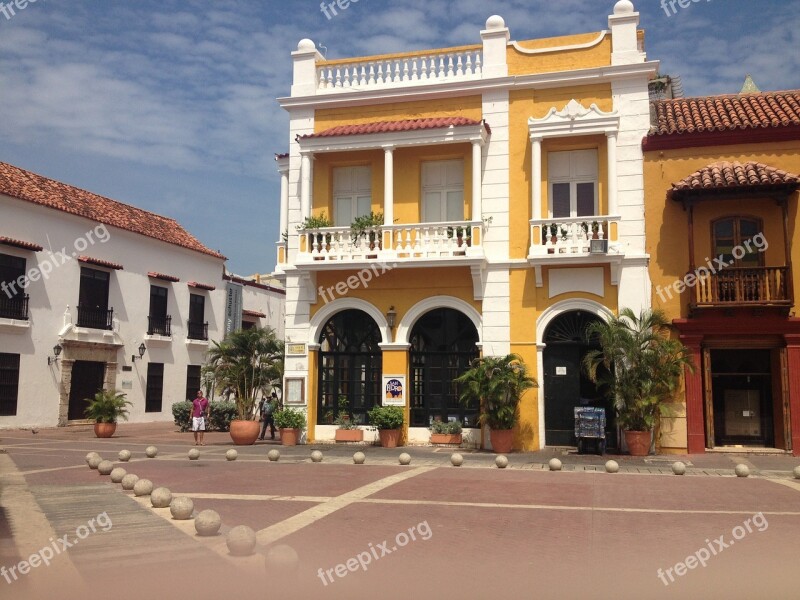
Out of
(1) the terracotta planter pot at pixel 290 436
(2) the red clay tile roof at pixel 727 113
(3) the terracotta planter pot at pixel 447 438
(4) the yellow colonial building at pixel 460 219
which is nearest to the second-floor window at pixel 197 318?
(4) the yellow colonial building at pixel 460 219

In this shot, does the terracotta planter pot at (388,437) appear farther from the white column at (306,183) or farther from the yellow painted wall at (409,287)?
the white column at (306,183)

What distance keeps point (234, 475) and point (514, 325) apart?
7.81 metres

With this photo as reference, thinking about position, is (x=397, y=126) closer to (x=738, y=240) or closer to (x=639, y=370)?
(x=639, y=370)

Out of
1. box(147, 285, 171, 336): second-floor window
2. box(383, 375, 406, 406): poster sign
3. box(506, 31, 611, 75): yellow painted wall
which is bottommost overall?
box(383, 375, 406, 406): poster sign

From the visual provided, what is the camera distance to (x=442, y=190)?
744 inches

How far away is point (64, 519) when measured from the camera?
338 inches

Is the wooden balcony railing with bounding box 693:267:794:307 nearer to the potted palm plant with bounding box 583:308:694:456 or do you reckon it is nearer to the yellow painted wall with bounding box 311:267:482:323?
the potted palm plant with bounding box 583:308:694:456

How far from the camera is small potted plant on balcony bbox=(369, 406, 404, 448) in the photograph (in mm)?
17391

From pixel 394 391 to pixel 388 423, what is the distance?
3.31 ft

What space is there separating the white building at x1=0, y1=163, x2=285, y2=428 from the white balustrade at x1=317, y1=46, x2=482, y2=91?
39.3 feet

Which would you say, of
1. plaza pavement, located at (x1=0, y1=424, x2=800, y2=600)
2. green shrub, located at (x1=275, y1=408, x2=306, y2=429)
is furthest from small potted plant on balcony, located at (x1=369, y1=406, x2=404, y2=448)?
plaza pavement, located at (x1=0, y1=424, x2=800, y2=600)

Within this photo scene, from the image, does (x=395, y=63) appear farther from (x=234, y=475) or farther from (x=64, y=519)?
(x=64, y=519)

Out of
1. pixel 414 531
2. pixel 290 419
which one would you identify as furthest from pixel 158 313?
pixel 414 531

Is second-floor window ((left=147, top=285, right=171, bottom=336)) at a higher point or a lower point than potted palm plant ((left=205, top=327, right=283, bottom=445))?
higher
